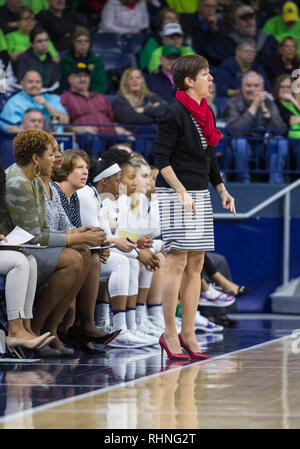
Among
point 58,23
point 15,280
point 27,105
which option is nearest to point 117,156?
point 15,280

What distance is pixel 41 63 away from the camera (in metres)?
11.6

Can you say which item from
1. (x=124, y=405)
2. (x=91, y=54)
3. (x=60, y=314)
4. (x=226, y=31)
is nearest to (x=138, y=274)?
(x=60, y=314)

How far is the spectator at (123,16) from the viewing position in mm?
13406

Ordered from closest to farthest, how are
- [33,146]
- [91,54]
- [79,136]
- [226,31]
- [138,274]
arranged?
[33,146] → [138,274] → [79,136] → [91,54] → [226,31]

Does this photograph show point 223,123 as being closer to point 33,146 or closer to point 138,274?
point 138,274

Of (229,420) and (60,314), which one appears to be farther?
(60,314)

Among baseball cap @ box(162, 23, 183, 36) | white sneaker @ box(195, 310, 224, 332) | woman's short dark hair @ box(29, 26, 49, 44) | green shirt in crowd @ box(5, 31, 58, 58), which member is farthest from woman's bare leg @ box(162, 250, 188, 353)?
baseball cap @ box(162, 23, 183, 36)

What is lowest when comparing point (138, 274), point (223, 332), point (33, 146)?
point (223, 332)

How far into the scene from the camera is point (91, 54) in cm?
1209

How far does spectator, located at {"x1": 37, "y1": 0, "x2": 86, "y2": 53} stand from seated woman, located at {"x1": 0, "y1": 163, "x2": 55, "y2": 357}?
23.4ft

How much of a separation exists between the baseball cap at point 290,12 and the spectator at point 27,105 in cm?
421

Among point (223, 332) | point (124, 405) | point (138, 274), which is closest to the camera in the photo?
point (124, 405)

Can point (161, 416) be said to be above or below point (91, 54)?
below

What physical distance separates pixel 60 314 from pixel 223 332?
259 centimetres
